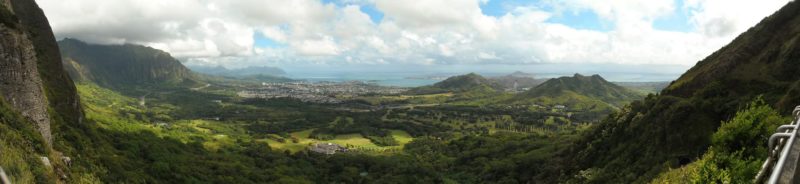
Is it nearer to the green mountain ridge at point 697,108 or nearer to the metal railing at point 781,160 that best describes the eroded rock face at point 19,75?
the metal railing at point 781,160

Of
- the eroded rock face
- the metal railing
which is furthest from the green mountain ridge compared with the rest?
the eroded rock face

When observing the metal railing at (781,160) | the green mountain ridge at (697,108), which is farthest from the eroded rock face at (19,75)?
the green mountain ridge at (697,108)

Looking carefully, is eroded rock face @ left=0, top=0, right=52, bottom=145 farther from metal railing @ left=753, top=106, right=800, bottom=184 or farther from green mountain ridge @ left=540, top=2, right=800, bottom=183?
green mountain ridge @ left=540, top=2, right=800, bottom=183

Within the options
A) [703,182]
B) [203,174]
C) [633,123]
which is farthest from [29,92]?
[633,123]

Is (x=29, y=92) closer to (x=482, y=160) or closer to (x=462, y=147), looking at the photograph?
(x=482, y=160)

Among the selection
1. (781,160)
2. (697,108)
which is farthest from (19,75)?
(697,108)
